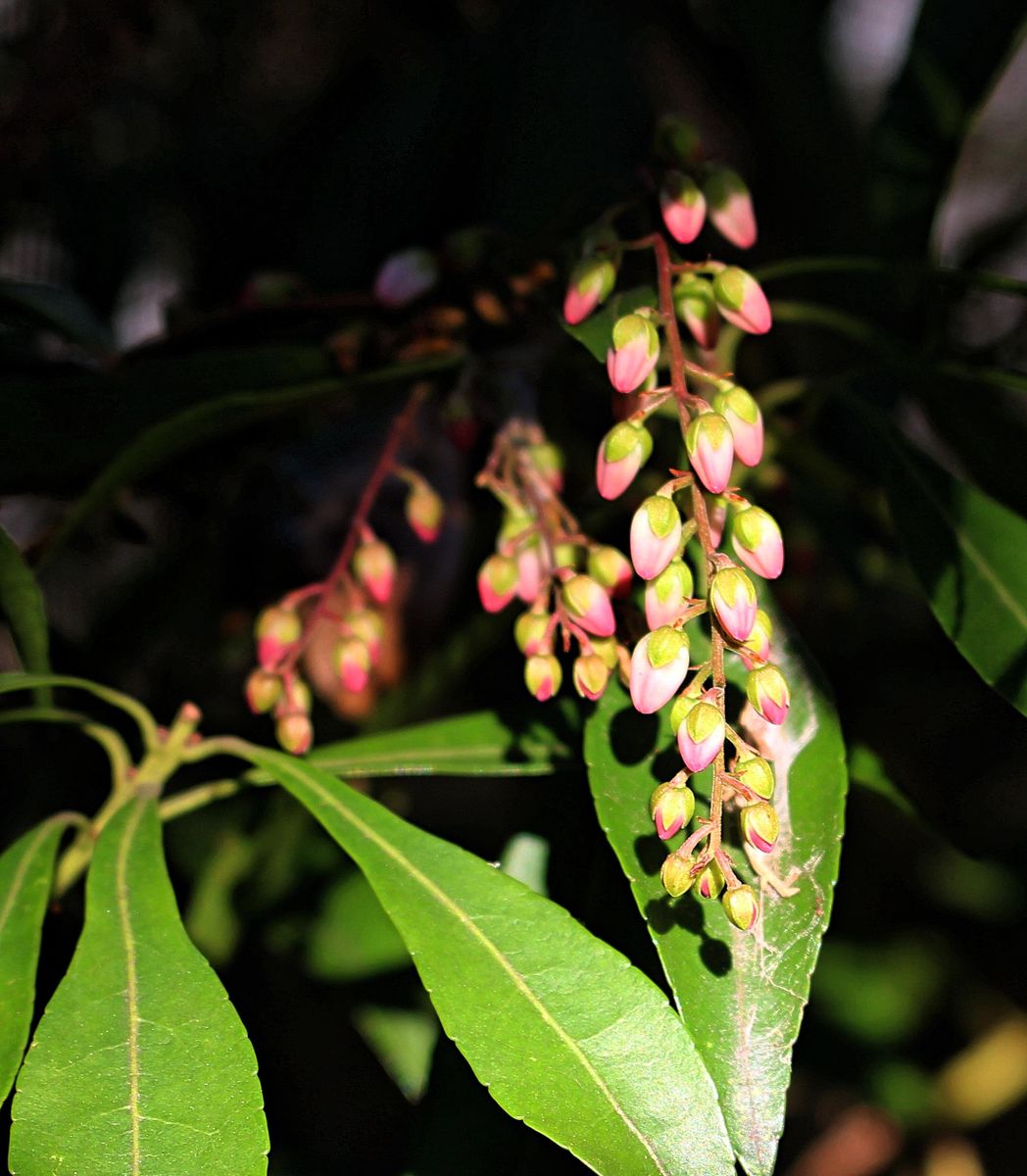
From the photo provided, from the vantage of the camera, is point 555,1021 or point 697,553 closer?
point 555,1021

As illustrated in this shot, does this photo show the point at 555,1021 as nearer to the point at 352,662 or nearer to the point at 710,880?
the point at 710,880

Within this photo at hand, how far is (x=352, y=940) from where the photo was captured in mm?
999

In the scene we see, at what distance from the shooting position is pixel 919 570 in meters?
0.61

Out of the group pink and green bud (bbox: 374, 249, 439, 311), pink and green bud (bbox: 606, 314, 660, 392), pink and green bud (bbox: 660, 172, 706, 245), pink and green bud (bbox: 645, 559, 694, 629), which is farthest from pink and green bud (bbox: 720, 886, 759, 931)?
pink and green bud (bbox: 374, 249, 439, 311)

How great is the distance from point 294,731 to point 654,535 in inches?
10.2

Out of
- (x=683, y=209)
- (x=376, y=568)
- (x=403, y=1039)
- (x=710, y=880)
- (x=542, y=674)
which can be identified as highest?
(x=683, y=209)

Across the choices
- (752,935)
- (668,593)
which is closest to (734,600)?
(668,593)

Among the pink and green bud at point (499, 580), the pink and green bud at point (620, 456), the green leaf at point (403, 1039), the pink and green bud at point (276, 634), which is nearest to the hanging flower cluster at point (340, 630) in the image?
the pink and green bud at point (276, 634)

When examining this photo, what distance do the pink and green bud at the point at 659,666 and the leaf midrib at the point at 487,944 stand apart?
0.42 ft

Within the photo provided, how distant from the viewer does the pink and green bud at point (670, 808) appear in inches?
18.1

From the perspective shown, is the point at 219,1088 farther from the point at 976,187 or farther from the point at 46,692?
the point at 976,187

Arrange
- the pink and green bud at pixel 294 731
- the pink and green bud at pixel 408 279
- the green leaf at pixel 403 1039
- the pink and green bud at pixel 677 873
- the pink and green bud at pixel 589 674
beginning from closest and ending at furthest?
the pink and green bud at pixel 677 873 < the pink and green bud at pixel 589 674 < the pink and green bud at pixel 294 731 < the pink and green bud at pixel 408 279 < the green leaf at pixel 403 1039

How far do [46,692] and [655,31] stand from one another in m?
1.09

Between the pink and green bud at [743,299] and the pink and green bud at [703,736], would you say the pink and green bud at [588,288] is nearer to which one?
the pink and green bud at [743,299]
